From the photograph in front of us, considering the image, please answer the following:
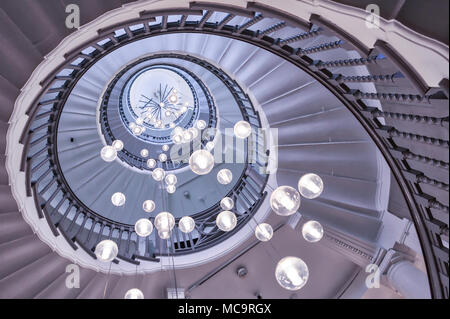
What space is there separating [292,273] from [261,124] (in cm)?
366

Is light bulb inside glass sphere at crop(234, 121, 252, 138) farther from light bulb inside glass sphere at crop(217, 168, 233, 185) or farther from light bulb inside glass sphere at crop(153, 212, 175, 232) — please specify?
light bulb inside glass sphere at crop(153, 212, 175, 232)

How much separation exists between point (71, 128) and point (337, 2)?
7192 mm

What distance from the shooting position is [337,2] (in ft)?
6.92

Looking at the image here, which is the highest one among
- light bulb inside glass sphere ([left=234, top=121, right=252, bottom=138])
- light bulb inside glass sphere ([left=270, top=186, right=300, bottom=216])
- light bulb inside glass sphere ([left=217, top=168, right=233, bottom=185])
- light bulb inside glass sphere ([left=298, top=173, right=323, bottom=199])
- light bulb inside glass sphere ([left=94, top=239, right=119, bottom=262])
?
light bulb inside glass sphere ([left=234, top=121, right=252, bottom=138])

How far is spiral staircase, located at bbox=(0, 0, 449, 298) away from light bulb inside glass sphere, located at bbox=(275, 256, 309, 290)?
90cm

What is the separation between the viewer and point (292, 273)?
2.15m

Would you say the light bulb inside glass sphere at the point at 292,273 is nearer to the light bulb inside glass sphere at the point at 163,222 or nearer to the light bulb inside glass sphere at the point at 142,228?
the light bulb inside glass sphere at the point at 163,222

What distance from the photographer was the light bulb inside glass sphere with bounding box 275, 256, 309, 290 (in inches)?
83.7

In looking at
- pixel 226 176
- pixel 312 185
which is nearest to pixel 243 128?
pixel 226 176

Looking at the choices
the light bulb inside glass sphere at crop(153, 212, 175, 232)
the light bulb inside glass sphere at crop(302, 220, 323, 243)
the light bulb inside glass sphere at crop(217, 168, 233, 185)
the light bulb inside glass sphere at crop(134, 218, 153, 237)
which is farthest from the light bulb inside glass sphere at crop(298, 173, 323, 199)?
the light bulb inside glass sphere at crop(134, 218, 153, 237)

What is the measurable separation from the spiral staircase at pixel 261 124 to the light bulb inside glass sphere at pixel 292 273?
897 mm
